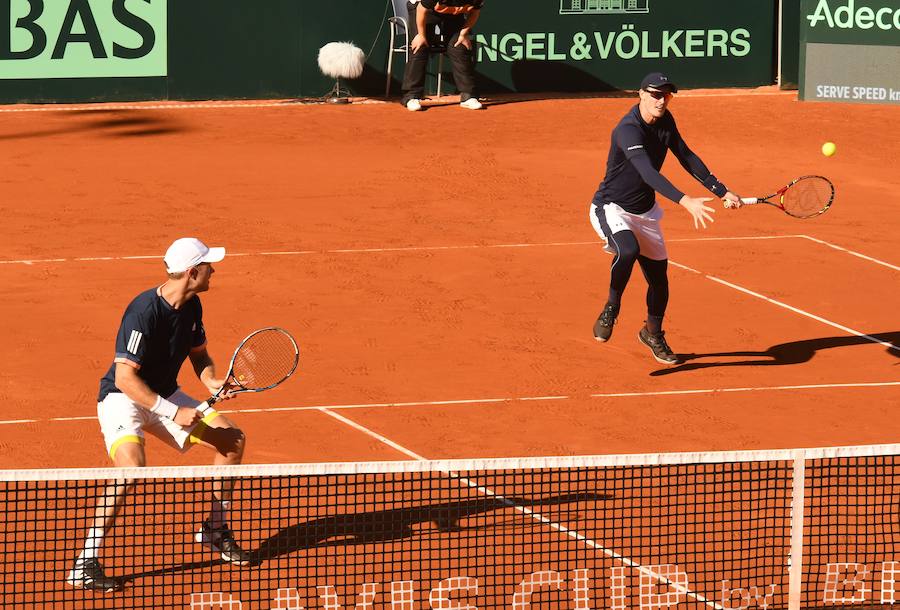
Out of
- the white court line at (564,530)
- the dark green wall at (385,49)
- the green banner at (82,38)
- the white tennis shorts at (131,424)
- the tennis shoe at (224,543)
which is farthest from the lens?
the dark green wall at (385,49)

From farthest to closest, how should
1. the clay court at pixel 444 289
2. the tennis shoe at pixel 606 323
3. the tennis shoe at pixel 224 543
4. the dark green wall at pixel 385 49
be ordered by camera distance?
the dark green wall at pixel 385 49 → the tennis shoe at pixel 606 323 → the clay court at pixel 444 289 → the tennis shoe at pixel 224 543

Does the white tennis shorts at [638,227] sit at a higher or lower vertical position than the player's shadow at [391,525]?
higher

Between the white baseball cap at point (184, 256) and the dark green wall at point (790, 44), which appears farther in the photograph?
the dark green wall at point (790, 44)

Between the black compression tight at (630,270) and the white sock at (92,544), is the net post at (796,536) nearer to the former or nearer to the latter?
the white sock at (92,544)

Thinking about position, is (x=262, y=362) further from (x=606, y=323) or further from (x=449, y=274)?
(x=449, y=274)

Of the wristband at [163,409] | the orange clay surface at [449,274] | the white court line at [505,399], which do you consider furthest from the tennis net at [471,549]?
the white court line at [505,399]

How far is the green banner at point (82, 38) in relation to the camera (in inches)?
910

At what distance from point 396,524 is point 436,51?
15671 millimetres

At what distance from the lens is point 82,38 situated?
76.7 ft

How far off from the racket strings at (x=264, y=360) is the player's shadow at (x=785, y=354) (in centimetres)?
424

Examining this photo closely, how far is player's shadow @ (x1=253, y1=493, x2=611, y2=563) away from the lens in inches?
341

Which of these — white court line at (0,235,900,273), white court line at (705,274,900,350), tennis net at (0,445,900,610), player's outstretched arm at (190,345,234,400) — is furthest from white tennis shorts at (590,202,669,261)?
player's outstretched arm at (190,345,234,400)

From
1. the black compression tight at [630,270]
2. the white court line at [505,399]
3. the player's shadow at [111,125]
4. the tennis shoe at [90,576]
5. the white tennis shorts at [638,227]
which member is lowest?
the tennis shoe at [90,576]

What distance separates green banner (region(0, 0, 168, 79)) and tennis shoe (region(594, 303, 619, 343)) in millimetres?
13043
